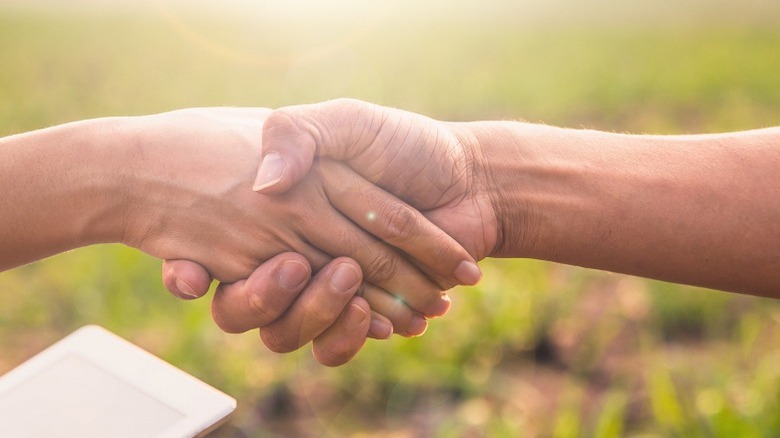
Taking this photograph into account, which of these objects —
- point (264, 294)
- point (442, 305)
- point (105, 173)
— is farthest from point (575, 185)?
point (105, 173)

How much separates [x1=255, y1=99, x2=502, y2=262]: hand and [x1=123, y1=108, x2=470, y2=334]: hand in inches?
3.4

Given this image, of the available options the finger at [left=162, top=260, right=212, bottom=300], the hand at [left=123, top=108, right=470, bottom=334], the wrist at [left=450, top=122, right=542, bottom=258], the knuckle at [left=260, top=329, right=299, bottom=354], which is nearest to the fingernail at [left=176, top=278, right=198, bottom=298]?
the finger at [left=162, top=260, right=212, bottom=300]

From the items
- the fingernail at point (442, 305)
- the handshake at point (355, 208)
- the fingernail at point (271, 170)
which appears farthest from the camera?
the fingernail at point (442, 305)

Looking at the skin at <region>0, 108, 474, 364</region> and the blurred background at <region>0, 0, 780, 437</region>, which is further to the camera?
the blurred background at <region>0, 0, 780, 437</region>

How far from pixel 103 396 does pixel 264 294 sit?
2.29 feet

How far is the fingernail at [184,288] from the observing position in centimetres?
236

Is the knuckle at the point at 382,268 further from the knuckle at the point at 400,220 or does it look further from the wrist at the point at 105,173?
the wrist at the point at 105,173

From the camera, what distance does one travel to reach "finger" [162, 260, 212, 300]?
7.75ft

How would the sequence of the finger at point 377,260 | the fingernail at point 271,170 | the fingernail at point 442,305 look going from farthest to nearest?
the fingernail at point 442,305
the finger at point 377,260
the fingernail at point 271,170

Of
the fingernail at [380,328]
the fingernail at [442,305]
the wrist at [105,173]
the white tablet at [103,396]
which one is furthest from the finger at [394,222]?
the white tablet at [103,396]

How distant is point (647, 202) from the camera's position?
2.43 metres

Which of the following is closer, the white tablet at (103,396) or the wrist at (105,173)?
the white tablet at (103,396)

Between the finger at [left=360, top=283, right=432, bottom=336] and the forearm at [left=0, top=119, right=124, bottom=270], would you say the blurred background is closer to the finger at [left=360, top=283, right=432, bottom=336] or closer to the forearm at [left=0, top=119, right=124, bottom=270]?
the finger at [left=360, top=283, right=432, bottom=336]

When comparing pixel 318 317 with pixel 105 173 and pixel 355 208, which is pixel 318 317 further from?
pixel 105 173
